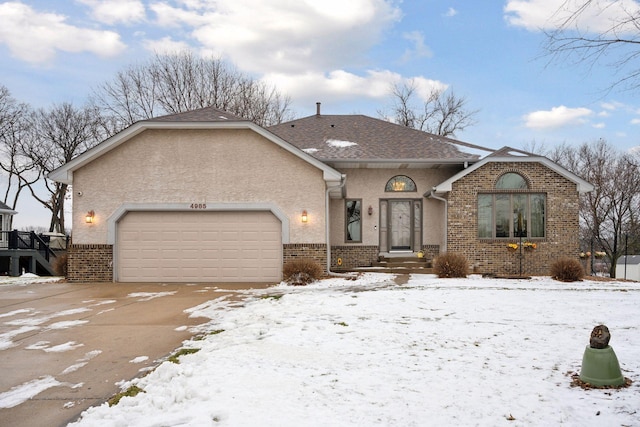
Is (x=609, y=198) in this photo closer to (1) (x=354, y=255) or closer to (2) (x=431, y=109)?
(2) (x=431, y=109)

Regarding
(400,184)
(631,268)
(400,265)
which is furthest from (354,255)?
(631,268)

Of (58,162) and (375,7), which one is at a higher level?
(375,7)

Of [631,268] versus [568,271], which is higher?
[568,271]

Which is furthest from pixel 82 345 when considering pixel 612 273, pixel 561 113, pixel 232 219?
pixel 612 273

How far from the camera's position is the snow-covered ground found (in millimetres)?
3385

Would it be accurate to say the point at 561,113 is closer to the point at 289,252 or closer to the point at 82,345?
the point at 289,252

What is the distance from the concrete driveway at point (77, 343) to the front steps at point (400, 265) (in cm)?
569

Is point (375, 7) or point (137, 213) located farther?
point (375, 7)

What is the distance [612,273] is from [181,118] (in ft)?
106

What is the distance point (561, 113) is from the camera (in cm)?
2478

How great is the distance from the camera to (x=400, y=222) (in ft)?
52.3

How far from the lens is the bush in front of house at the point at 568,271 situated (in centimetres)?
1260

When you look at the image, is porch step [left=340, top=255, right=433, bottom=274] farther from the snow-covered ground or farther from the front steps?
the snow-covered ground

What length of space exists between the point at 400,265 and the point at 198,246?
6800 mm
